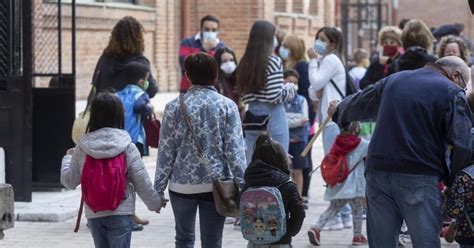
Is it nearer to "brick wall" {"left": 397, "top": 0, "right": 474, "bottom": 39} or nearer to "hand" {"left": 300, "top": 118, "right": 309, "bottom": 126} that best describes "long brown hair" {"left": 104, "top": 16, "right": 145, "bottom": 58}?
"hand" {"left": 300, "top": 118, "right": 309, "bottom": 126}

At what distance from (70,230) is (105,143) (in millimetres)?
3789

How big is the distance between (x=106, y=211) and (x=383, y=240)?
176 centimetres

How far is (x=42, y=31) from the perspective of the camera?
19219 mm

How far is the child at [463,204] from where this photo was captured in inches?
297

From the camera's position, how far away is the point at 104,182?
7.76 metres

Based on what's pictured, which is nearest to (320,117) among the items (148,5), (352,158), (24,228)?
(352,158)

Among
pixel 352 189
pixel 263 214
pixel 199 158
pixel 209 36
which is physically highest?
pixel 209 36

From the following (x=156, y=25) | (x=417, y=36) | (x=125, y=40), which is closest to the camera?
(x=417, y=36)

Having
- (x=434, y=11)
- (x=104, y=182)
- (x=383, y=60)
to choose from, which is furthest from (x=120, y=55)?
(x=434, y=11)

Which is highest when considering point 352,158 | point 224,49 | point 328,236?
point 224,49

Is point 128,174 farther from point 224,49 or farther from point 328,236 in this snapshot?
point 224,49

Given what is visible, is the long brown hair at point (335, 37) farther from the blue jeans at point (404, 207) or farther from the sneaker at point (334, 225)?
the blue jeans at point (404, 207)

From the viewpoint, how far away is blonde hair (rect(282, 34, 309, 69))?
557 inches

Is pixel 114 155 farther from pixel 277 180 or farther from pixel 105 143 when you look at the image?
pixel 277 180
